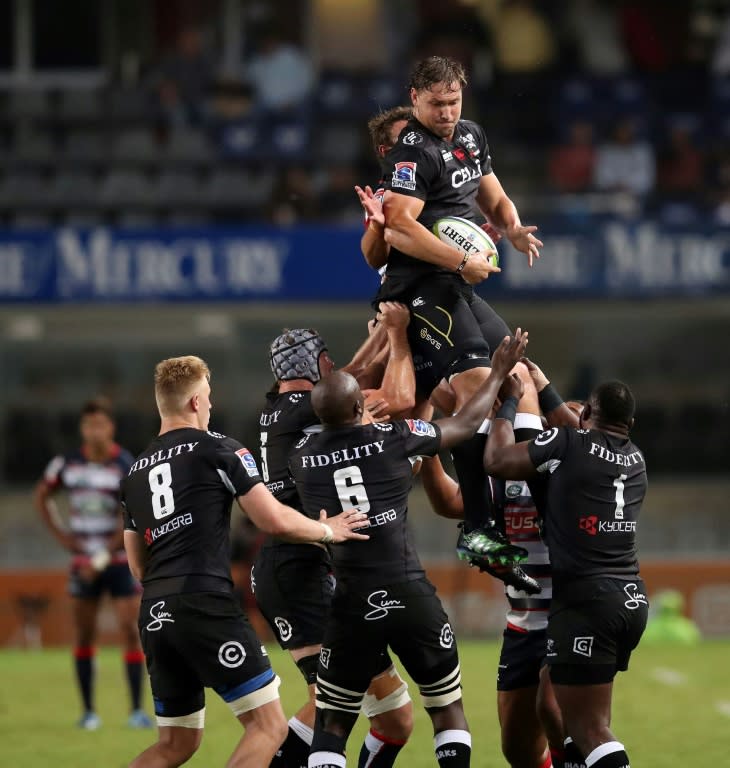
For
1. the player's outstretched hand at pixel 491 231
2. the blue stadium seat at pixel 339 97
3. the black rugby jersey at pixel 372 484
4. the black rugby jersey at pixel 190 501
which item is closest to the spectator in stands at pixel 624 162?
the blue stadium seat at pixel 339 97

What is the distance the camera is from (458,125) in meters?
7.48

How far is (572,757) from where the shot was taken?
7316 millimetres

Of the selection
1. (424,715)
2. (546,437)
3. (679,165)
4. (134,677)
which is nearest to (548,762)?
(546,437)

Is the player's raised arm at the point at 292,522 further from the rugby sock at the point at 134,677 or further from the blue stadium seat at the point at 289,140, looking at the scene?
the blue stadium seat at the point at 289,140

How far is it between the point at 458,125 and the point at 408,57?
13459 millimetres

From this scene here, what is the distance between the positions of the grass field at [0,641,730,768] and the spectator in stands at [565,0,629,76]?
896 centimetres

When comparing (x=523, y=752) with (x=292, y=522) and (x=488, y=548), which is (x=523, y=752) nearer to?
(x=488, y=548)

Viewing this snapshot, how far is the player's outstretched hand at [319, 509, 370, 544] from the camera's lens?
22.5 ft

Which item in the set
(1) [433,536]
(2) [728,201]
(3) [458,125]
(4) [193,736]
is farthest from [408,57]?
(4) [193,736]

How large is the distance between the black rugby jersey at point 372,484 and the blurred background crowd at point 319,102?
10338 millimetres

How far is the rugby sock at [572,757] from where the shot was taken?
285 inches

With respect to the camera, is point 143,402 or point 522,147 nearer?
point 143,402

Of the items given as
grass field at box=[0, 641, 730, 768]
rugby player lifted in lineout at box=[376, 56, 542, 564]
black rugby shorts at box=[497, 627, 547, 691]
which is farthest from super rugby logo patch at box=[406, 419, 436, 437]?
grass field at box=[0, 641, 730, 768]

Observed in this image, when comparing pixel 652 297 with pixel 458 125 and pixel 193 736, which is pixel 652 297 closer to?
pixel 458 125
